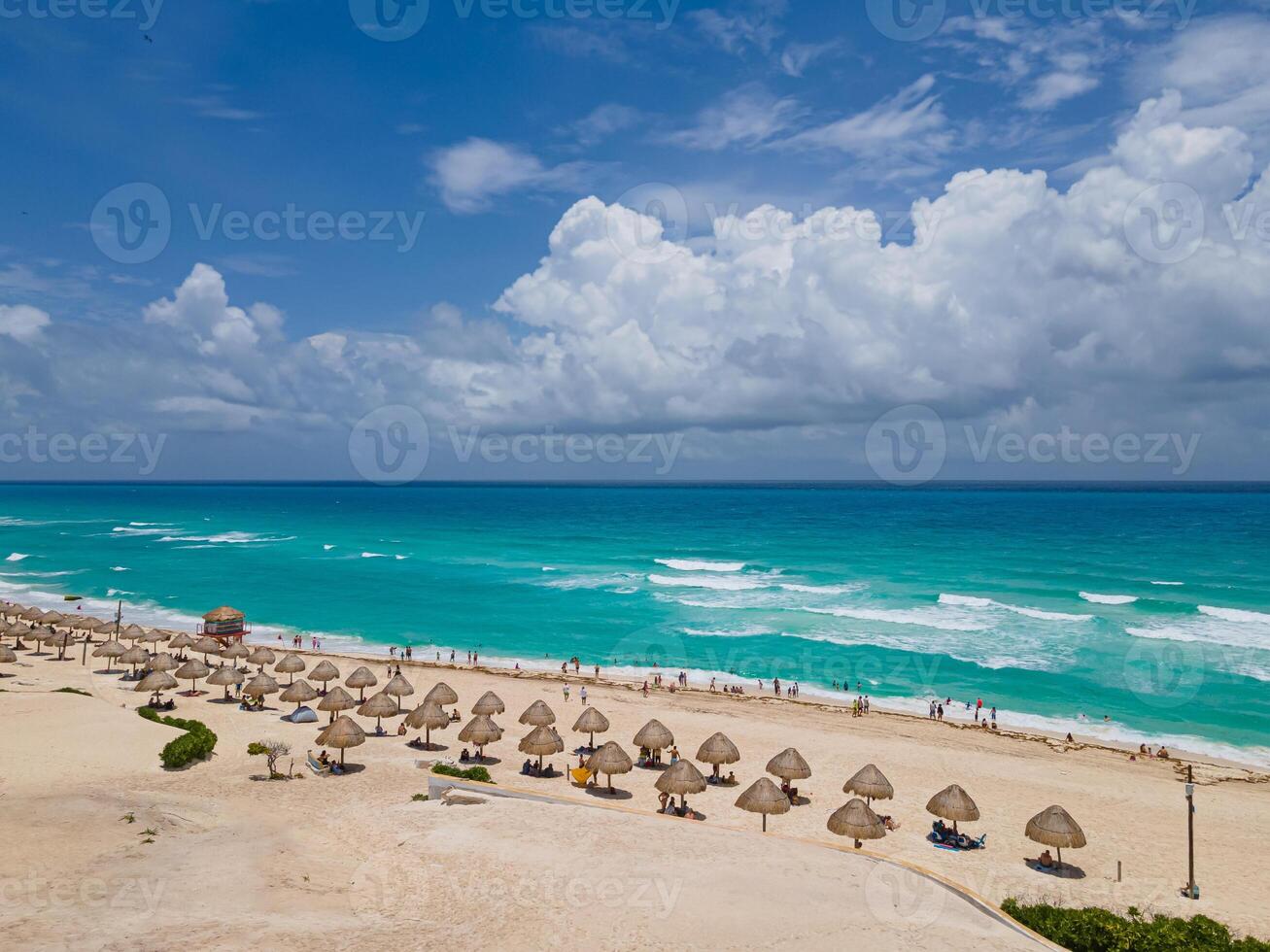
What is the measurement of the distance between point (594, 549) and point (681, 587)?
25315mm

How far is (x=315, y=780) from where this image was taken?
2038cm

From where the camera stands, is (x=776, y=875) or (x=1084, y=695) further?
(x=1084, y=695)

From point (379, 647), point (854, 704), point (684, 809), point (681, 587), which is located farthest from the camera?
point (681, 587)

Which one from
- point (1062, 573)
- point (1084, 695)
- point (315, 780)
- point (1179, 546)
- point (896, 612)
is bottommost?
point (315, 780)

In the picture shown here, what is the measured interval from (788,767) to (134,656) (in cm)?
2742

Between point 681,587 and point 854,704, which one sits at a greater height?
point 681,587

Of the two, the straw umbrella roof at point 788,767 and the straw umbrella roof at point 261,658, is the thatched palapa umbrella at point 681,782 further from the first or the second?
the straw umbrella roof at point 261,658

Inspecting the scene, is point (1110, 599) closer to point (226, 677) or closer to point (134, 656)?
point (226, 677)

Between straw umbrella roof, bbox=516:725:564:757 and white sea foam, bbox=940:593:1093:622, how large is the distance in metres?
36.7

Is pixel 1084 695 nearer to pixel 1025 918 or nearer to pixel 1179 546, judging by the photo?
pixel 1025 918

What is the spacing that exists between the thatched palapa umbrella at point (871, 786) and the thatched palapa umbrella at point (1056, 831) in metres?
3.32

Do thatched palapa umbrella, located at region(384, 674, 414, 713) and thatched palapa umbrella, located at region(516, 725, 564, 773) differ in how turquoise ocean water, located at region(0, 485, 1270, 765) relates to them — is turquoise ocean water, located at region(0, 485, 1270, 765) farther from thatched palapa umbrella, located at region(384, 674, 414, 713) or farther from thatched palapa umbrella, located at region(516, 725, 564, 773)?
thatched palapa umbrella, located at region(516, 725, 564, 773)

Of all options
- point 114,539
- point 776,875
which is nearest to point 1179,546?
point 776,875

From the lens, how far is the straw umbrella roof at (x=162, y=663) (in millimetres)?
30375
